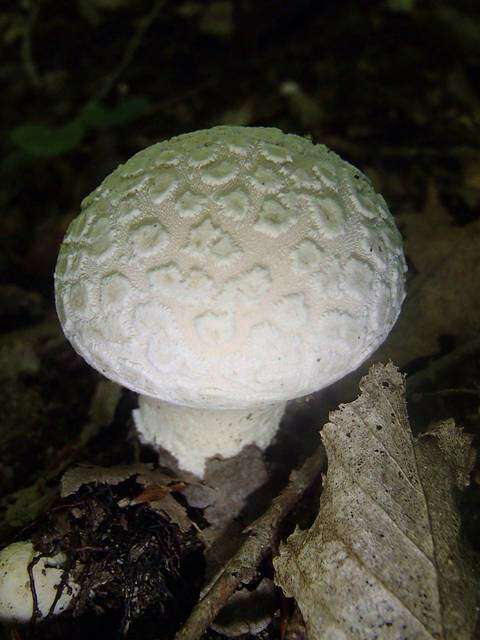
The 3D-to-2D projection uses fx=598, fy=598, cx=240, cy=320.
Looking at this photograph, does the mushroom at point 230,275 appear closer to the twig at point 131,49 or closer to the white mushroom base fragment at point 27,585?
the white mushroom base fragment at point 27,585

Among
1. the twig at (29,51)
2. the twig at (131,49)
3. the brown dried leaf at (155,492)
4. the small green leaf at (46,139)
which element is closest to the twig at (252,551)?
the brown dried leaf at (155,492)

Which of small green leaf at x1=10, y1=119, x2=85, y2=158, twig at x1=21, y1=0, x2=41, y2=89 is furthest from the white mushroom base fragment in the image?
twig at x1=21, y1=0, x2=41, y2=89

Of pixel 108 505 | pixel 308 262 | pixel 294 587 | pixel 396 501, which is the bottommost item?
pixel 108 505

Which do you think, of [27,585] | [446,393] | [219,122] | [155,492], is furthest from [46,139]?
[446,393]

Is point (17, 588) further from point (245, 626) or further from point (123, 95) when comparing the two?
point (123, 95)

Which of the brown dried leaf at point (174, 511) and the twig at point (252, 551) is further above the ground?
the twig at point (252, 551)

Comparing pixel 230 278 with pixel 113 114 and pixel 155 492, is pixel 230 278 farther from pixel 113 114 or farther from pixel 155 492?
pixel 113 114

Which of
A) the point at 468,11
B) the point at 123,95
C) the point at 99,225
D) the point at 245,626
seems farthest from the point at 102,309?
the point at 468,11
